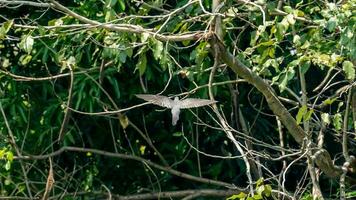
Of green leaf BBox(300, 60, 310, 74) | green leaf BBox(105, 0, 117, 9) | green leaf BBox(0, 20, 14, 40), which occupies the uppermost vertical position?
green leaf BBox(105, 0, 117, 9)

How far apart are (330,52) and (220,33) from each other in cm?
54

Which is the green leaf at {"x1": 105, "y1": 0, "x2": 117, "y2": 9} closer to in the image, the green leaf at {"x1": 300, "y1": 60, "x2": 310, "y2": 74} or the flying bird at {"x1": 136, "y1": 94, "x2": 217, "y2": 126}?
the flying bird at {"x1": 136, "y1": 94, "x2": 217, "y2": 126}

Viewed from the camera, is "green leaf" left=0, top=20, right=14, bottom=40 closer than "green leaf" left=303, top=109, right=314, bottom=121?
No

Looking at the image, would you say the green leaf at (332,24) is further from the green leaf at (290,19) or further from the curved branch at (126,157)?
the curved branch at (126,157)

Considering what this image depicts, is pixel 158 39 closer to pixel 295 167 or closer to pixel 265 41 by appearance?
pixel 265 41

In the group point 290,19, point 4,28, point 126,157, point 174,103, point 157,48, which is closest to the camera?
point 290,19

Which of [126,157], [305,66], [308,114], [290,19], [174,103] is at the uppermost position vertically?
[290,19]

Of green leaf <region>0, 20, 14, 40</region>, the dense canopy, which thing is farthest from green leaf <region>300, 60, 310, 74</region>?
green leaf <region>0, 20, 14, 40</region>

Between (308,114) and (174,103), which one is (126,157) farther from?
(308,114)

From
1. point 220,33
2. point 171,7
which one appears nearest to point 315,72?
point 171,7

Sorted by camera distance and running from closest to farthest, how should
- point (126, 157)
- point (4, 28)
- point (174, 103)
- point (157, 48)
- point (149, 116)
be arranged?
point (157, 48)
point (4, 28)
point (174, 103)
point (126, 157)
point (149, 116)

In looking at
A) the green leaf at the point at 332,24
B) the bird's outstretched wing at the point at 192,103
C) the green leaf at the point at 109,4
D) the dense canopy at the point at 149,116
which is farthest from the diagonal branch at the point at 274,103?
the green leaf at the point at 109,4

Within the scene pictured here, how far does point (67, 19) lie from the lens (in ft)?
15.4

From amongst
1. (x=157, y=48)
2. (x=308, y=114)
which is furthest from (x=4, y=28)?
(x=308, y=114)
